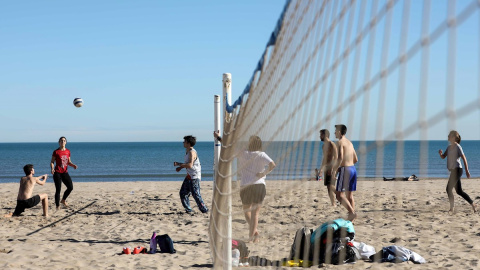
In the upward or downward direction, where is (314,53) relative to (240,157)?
upward

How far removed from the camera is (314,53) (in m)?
2.97

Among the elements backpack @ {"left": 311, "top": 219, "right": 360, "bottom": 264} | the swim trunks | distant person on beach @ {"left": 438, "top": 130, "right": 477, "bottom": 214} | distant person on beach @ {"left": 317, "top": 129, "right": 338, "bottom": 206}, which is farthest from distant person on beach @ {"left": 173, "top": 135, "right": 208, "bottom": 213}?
distant person on beach @ {"left": 438, "top": 130, "right": 477, "bottom": 214}

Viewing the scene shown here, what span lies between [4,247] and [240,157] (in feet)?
13.0

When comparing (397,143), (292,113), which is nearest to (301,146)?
(292,113)

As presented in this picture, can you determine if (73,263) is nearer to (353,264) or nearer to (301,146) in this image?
(353,264)

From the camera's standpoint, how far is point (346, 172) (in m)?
7.65

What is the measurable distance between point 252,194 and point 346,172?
246 centimetres

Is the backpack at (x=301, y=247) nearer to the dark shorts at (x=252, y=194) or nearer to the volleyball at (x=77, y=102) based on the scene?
the dark shorts at (x=252, y=194)

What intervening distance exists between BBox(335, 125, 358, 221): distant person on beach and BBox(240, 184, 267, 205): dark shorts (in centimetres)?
170

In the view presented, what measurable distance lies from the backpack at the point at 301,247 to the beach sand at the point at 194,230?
0.84 feet

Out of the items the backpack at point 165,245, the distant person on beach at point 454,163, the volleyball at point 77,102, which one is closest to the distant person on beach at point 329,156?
the distant person on beach at point 454,163

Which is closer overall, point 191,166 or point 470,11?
point 470,11

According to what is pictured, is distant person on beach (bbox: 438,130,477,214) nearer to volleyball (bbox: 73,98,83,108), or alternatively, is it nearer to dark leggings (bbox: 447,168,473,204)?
dark leggings (bbox: 447,168,473,204)

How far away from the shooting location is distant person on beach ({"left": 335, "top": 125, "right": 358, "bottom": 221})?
7.27m
